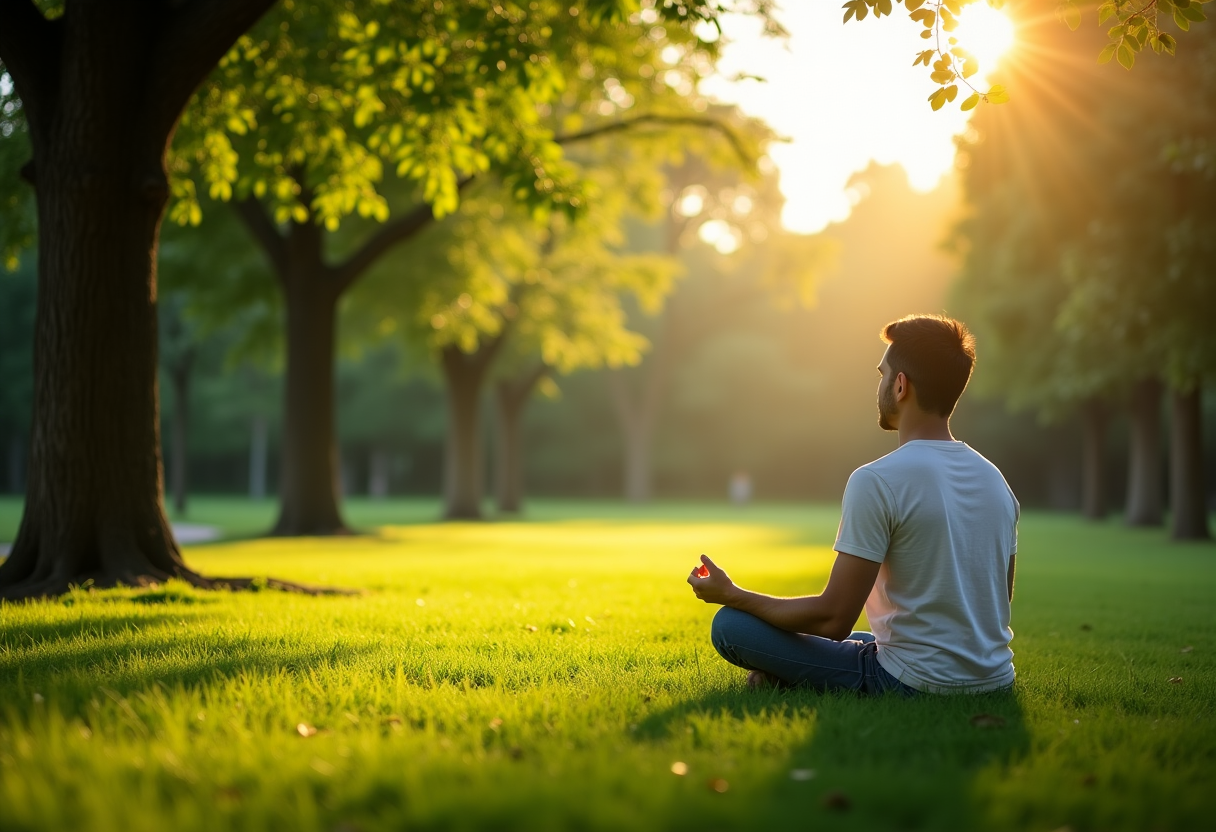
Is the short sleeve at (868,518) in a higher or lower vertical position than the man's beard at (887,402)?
lower

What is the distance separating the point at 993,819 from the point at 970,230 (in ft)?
87.4

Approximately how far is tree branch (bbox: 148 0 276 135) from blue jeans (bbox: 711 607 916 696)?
6.26 metres

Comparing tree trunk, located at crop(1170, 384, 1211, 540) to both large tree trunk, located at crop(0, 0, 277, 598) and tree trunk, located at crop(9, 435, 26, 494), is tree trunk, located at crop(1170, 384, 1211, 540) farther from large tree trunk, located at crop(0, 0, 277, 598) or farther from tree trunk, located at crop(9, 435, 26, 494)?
tree trunk, located at crop(9, 435, 26, 494)

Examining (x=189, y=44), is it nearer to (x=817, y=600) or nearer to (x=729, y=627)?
(x=729, y=627)

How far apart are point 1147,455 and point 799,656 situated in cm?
2978

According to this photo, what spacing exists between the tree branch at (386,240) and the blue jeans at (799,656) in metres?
12.7

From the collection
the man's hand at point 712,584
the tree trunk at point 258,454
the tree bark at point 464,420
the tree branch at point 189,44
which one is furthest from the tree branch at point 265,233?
the tree trunk at point 258,454

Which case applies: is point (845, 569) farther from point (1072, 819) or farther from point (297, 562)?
point (297, 562)

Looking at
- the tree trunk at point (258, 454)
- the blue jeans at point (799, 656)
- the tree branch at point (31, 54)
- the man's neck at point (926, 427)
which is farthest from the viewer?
the tree trunk at point (258, 454)

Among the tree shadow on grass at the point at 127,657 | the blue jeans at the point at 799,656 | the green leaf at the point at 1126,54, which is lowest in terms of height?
the tree shadow on grass at the point at 127,657

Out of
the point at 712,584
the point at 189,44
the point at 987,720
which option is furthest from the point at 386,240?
the point at 987,720

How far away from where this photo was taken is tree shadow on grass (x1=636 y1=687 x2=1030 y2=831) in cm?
290

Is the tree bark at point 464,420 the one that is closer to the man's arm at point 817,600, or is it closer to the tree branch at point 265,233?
the tree branch at point 265,233

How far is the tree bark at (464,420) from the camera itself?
3028cm
